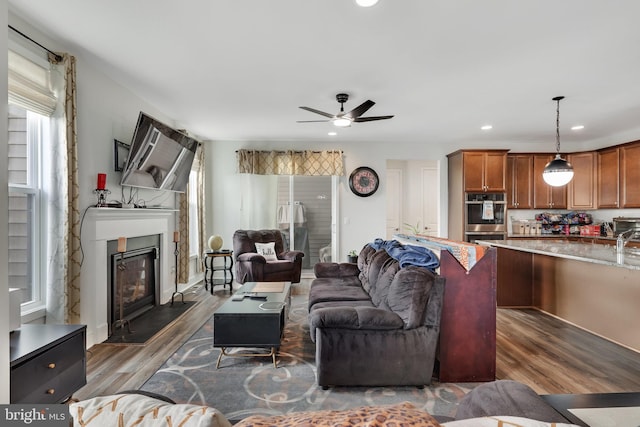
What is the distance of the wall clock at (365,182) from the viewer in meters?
6.29

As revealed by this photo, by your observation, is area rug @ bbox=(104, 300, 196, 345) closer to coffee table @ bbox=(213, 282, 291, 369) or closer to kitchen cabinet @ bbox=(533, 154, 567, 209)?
coffee table @ bbox=(213, 282, 291, 369)

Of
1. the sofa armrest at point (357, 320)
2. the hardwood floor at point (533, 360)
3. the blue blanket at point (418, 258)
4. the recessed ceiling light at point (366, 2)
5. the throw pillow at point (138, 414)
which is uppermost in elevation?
the recessed ceiling light at point (366, 2)

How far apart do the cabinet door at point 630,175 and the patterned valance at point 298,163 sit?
14.9ft

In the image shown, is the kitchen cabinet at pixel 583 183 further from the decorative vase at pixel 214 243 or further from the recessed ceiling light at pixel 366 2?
the decorative vase at pixel 214 243

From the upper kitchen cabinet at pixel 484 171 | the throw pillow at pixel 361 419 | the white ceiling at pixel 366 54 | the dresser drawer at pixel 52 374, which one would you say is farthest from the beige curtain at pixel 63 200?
the upper kitchen cabinet at pixel 484 171

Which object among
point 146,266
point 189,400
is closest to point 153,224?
point 146,266

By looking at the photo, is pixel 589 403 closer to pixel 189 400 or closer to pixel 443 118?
pixel 189 400

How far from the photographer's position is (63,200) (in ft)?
8.89

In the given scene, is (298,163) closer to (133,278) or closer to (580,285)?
(133,278)

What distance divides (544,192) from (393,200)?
9.63ft

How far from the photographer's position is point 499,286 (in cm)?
431

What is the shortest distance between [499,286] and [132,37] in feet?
15.7

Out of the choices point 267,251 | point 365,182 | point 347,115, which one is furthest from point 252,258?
point 365,182

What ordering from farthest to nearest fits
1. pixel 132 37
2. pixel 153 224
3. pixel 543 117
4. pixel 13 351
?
pixel 543 117
pixel 153 224
pixel 132 37
pixel 13 351
